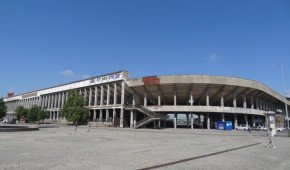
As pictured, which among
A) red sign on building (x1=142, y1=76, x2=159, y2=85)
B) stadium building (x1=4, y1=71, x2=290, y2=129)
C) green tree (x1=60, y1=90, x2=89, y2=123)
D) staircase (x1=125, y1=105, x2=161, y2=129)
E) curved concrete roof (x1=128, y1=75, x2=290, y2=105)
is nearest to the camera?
staircase (x1=125, y1=105, x2=161, y2=129)

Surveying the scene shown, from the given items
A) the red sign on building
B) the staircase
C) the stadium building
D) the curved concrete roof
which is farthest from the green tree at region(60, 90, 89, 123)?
the curved concrete roof

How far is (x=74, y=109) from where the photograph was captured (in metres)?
57.8

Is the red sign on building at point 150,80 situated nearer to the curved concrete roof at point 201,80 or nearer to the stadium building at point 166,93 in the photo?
the stadium building at point 166,93

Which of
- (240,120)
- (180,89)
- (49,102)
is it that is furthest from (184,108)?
(49,102)

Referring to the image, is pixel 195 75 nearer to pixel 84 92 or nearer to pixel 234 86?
pixel 234 86

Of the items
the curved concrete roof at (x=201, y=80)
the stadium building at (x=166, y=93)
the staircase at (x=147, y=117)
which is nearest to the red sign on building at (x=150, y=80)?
the stadium building at (x=166, y=93)

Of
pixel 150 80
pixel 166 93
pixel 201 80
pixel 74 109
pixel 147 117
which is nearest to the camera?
pixel 147 117

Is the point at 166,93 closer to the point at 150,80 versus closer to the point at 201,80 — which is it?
the point at 150,80

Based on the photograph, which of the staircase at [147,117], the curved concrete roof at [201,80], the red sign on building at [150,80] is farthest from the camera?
the red sign on building at [150,80]

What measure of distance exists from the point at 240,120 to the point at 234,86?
41.7m

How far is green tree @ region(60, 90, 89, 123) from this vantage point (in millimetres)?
57406

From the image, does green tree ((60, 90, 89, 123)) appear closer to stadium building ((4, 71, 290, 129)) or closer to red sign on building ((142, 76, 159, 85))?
stadium building ((4, 71, 290, 129))

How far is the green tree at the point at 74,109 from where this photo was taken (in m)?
57.4

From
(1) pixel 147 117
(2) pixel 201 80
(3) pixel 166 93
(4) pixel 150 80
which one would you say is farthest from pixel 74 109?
(2) pixel 201 80
